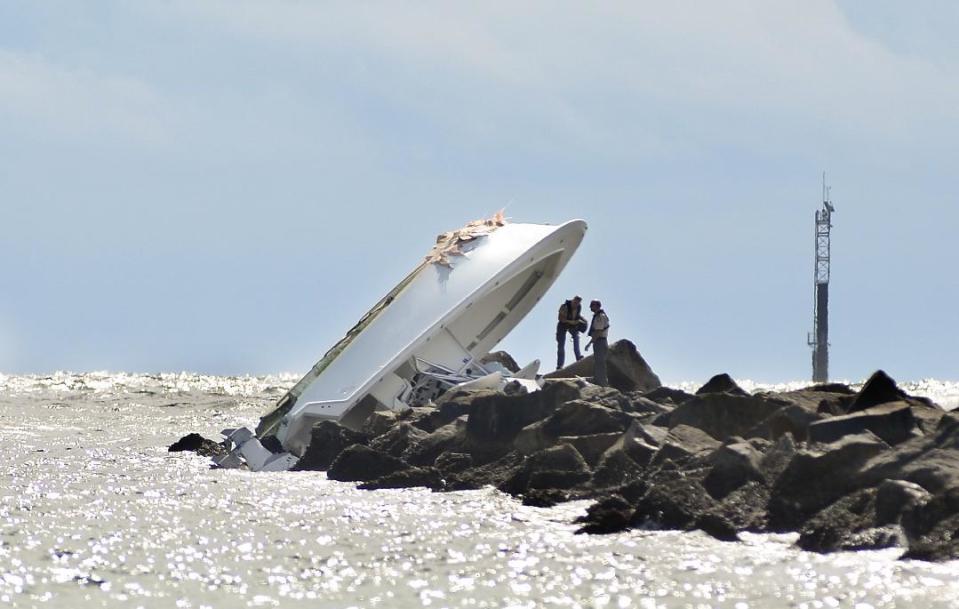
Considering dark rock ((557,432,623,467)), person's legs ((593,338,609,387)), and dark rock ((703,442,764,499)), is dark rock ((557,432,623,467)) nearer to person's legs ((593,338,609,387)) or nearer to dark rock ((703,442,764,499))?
dark rock ((703,442,764,499))

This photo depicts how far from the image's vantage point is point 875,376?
16.0 meters

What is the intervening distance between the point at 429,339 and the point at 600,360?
2.66m

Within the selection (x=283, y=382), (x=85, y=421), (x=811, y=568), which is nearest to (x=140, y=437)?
(x=85, y=421)

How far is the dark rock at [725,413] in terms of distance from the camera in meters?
16.4

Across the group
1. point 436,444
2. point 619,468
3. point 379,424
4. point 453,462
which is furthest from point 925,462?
point 379,424

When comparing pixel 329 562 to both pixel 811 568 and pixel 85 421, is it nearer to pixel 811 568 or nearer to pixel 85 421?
pixel 811 568

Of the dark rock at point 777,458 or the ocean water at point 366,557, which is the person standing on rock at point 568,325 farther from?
the dark rock at point 777,458

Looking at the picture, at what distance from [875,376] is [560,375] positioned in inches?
358

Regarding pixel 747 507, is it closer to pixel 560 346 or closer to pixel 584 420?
pixel 584 420

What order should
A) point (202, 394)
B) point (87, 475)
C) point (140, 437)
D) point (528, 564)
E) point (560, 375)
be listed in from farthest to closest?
point (202, 394) → point (140, 437) → point (560, 375) → point (87, 475) → point (528, 564)

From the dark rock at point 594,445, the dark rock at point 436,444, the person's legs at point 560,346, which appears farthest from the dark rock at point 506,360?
the dark rock at point 594,445

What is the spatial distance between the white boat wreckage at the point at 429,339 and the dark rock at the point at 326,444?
20.6 inches

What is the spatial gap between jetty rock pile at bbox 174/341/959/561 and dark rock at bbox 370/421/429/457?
27mm

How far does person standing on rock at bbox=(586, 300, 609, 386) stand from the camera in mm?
22234
